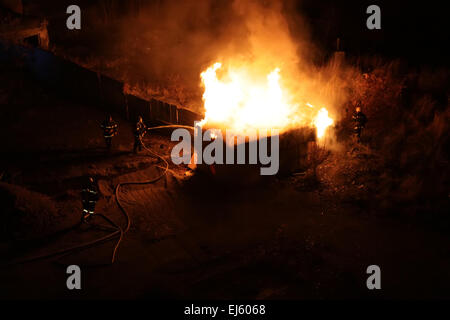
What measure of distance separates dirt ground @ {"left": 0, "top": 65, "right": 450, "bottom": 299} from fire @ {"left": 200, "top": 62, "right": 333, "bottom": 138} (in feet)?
3.52

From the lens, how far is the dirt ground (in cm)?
555

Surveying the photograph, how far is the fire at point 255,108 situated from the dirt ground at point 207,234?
3.52ft

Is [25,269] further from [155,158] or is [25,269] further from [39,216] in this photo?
[155,158]

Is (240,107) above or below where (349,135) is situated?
above

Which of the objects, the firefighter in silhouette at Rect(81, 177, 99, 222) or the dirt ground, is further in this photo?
the firefighter in silhouette at Rect(81, 177, 99, 222)

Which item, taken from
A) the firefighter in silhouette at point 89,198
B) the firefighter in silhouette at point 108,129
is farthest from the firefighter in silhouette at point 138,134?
the firefighter in silhouette at point 89,198

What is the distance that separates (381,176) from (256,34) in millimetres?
6542

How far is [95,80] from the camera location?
10977 mm

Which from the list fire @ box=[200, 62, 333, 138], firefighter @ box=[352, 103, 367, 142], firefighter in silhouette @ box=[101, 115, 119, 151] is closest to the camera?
fire @ box=[200, 62, 333, 138]

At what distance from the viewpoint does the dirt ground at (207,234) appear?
18.2 feet

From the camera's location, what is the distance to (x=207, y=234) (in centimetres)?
681

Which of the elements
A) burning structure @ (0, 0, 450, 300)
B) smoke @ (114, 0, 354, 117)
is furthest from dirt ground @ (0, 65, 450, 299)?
smoke @ (114, 0, 354, 117)

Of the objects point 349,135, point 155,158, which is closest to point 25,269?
point 155,158

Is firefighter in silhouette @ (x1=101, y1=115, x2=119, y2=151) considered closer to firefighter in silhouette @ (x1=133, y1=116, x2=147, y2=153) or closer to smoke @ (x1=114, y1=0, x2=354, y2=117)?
firefighter in silhouette @ (x1=133, y1=116, x2=147, y2=153)
